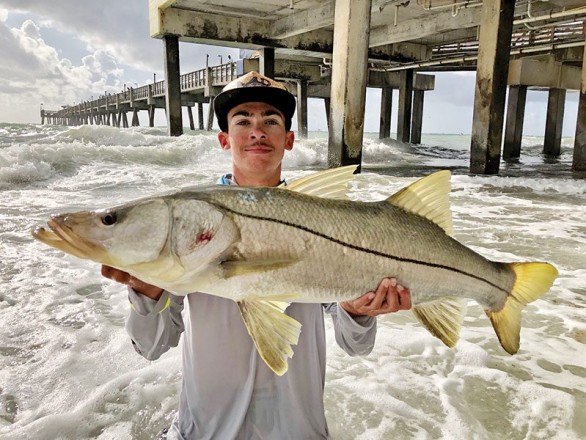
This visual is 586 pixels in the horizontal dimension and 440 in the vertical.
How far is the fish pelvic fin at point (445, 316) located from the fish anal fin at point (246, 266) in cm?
63

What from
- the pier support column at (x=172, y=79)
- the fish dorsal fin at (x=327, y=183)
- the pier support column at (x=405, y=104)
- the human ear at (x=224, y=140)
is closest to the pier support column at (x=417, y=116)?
the pier support column at (x=405, y=104)

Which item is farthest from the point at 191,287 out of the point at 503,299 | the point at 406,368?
the point at 406,368

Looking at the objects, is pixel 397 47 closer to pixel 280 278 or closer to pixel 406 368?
pixel 406 368

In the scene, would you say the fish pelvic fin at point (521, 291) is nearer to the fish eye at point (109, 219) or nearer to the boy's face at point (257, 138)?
the boy's face at point (257, 138)

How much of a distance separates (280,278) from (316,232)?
0.60 feet

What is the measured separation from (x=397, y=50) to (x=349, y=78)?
10977 millimetres

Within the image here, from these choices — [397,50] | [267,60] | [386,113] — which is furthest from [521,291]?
[386,113]

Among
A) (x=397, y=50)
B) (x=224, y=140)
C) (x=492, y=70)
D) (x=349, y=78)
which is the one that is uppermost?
(x=397, y=50)

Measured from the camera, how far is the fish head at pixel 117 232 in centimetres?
123

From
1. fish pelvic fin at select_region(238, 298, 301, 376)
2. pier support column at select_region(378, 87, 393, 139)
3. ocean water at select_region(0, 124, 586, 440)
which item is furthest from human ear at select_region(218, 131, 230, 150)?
pier support column at select_region(378, 87, 393, 139)

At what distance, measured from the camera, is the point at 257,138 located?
191 centimetres

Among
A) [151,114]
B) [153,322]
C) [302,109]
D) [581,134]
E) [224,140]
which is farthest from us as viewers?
[151,114]

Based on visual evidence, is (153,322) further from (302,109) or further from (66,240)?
(302,109)

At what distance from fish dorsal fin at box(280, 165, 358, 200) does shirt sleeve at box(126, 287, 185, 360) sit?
0.59m
